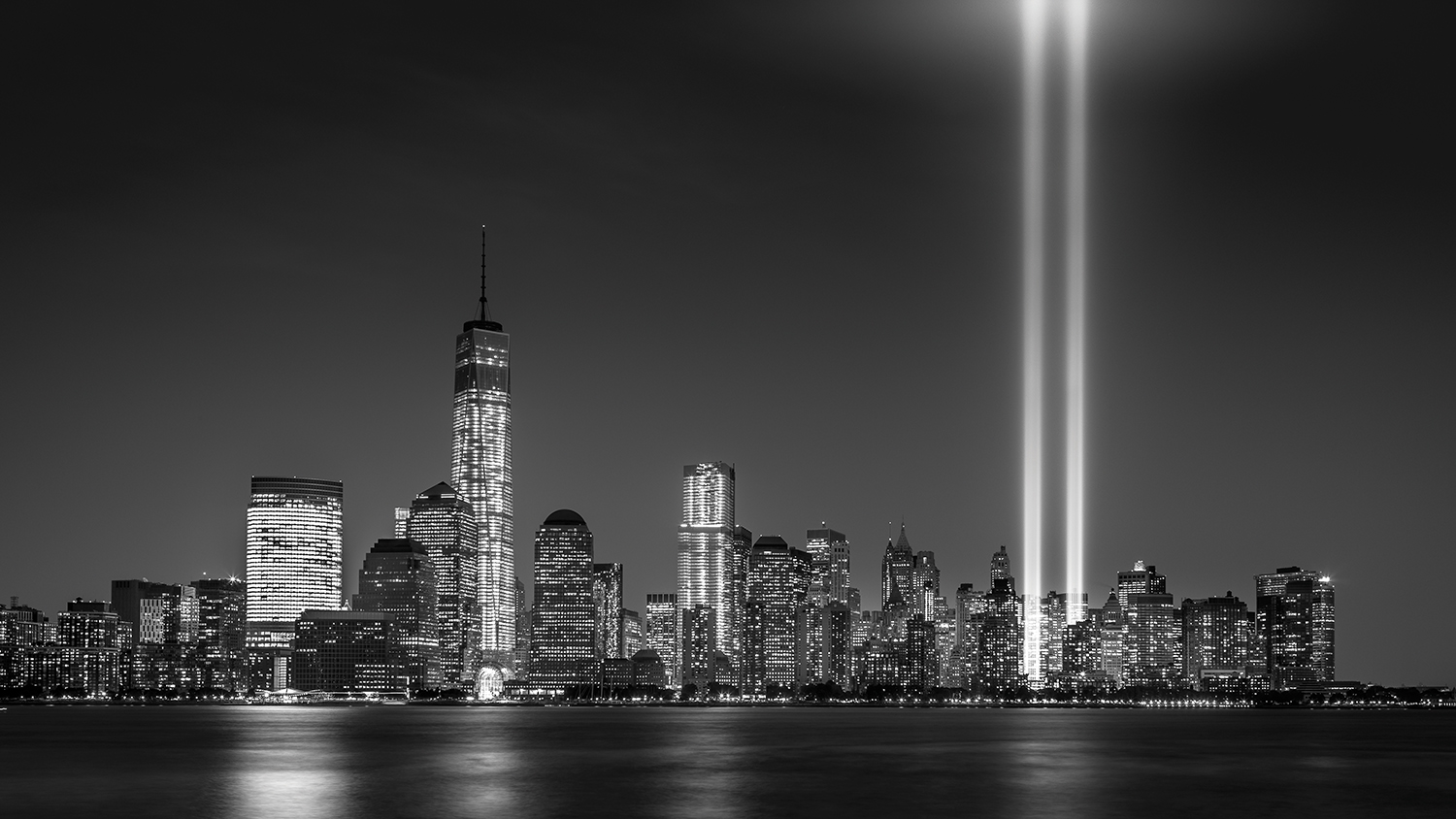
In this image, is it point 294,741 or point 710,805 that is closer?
point 710,805

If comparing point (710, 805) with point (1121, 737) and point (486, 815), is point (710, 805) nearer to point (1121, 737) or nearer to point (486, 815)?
point (486, 815)

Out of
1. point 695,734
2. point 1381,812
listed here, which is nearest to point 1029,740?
point 695,734

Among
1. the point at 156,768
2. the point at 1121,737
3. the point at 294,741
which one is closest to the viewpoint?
the point at 156,768

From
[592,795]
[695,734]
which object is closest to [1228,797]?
[592,795]

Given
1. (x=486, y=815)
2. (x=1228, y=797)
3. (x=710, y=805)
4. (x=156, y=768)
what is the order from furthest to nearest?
(x=156, y=768) → (x=1228, y=797) → (x=710, y=805) → (x=486, y=815)

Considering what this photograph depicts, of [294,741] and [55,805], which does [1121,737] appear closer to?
[294,741]

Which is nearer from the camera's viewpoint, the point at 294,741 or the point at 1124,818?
the point at 1124,818
